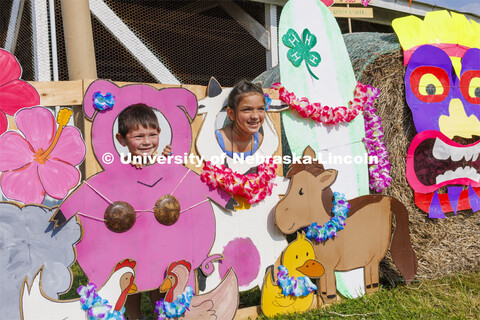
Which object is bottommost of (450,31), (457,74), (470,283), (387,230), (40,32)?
(470,283)

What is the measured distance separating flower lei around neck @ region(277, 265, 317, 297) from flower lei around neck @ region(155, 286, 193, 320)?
2.25 ft

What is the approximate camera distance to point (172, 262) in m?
2.71

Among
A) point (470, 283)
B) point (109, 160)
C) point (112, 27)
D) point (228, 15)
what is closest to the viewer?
point (109, 160)

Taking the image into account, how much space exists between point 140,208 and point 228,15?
5.82 m

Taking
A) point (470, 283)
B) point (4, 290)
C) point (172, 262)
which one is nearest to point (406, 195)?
point (470, 283)

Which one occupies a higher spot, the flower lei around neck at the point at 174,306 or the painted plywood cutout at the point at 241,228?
the painted plywood cutout at the point at 241,228

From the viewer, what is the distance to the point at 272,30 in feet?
23.5

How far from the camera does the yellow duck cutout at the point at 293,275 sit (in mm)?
3004

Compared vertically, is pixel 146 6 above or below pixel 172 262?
above

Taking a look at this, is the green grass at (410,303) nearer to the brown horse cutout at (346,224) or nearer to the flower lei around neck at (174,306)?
the brown horse cutout at (346,224)

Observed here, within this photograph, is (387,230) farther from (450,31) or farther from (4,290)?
(4,290)

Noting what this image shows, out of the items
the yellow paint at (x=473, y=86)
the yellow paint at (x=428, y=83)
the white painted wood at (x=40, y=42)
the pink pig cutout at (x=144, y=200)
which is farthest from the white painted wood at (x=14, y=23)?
the yellow paint at (x=473, y=86)

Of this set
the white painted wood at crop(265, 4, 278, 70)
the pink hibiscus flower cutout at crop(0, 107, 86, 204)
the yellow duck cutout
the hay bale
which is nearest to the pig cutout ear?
the pink hibiscus flower cutout at crop(0, 107, 86, 204)

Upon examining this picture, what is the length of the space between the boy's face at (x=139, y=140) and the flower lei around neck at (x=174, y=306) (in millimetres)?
898
